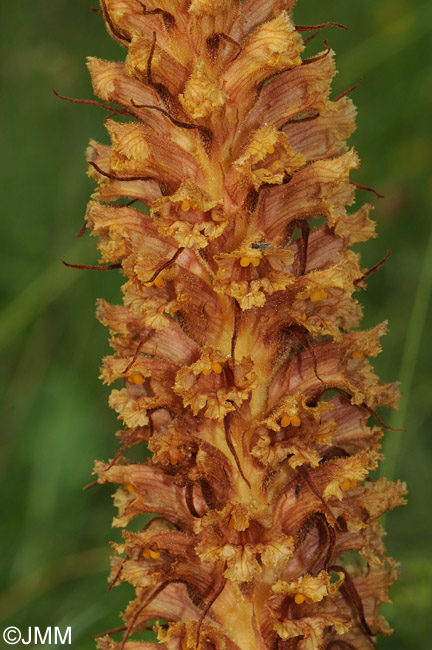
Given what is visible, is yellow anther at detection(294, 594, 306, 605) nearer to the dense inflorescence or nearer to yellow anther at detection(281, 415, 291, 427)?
the dense inflorescence

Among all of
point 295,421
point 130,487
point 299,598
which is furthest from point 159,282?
point 299,598

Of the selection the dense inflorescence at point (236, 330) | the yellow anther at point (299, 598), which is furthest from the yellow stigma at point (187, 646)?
the yellow anther at point (299, 598)

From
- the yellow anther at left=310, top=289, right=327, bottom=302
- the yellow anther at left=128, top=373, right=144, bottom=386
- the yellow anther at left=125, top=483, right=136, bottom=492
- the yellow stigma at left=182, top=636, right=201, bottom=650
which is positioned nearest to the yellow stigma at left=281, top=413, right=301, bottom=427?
the yellow anther at left=310, top=289, right=327, bottom=302

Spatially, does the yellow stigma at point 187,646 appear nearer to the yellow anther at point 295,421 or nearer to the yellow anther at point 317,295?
the yellow anther at point 295,421

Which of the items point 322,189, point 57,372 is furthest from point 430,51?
point 322,189

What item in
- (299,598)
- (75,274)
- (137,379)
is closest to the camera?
(299,598)

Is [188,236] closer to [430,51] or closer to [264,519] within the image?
[264,519]

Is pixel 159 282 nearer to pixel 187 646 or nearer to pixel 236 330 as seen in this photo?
pixel 236 330
